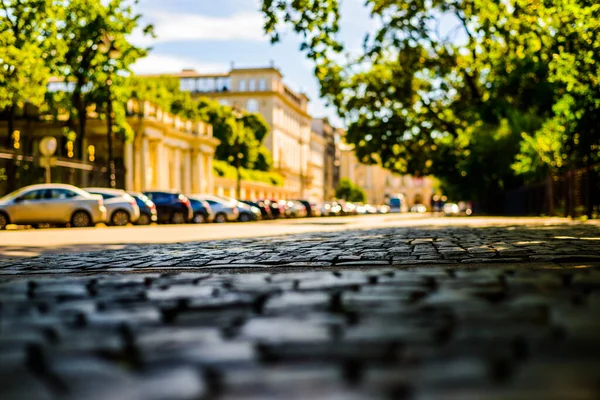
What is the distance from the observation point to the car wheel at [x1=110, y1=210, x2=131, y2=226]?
3300 cm

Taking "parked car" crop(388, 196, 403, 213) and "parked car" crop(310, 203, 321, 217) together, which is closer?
"parked car" crop(310, 203, 321, 217)

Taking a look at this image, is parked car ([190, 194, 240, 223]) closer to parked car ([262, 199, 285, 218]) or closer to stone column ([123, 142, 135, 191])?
parked car ([262, 199, 285, 218])

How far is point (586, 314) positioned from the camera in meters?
3.77

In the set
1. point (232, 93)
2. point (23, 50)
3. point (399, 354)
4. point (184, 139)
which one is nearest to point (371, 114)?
point (23, 50)

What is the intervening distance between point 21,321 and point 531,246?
30.3 feet

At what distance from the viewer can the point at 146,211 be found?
3625 cm

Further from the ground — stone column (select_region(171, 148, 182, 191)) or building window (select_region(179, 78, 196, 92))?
building window (select_region(179, 78, 196, 92))

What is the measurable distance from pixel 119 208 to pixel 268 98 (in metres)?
99.6

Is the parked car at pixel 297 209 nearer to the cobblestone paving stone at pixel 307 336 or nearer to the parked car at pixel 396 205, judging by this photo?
the parked car at pixel 396 205

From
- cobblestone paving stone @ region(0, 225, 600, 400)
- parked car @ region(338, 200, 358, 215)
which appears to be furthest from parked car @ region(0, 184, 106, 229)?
parked car @ region(338, 200, 358, 215)

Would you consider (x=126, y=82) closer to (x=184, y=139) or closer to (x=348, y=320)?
(x=184, y=139)

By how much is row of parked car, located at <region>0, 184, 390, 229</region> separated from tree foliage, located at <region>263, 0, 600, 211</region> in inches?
303

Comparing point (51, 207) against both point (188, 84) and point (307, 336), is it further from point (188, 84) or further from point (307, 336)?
point (188, 84)

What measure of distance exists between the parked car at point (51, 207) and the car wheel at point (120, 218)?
1.65 meters
